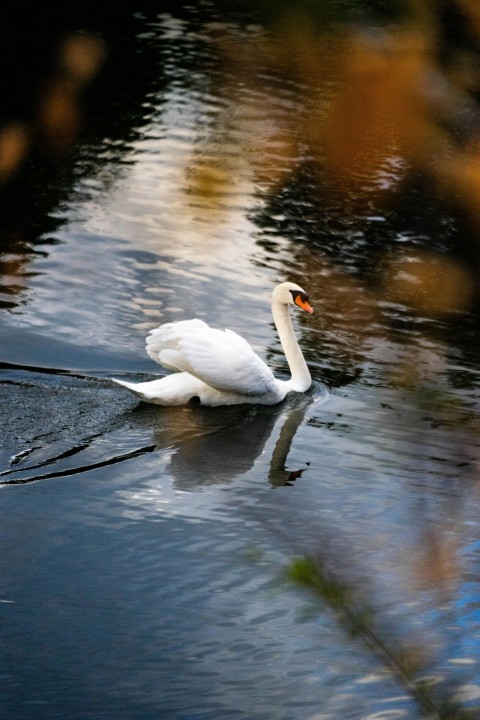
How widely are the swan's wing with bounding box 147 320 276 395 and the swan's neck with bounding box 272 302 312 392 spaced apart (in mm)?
503

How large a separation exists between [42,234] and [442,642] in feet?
27.8

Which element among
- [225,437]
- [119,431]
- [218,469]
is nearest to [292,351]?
[225,437]

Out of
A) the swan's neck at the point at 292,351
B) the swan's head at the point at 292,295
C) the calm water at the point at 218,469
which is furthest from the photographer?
the swan's head at the point at 292,295

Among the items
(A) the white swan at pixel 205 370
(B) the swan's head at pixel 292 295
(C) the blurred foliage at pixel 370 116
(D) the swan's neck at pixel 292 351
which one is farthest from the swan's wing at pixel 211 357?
(C) the blurred foliage at pixel 370 116

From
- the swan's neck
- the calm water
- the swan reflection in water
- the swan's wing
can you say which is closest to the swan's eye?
the swan's neck

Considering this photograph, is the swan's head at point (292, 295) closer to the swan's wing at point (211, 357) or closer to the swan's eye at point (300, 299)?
the swan's eye at point (300, 299)

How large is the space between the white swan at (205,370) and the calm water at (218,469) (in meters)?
0.14

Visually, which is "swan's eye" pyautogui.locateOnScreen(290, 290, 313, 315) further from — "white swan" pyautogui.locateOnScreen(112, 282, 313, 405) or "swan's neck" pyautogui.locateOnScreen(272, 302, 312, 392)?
"white swan" pyautogui.locateOnScreen(112, 282, 313, 405)

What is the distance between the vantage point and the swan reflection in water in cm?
841

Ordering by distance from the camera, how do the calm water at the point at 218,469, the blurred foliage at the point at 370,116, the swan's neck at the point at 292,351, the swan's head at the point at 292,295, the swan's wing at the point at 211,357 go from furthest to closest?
1. the swan's head at the point at 292,295
2. the swan's neck at the point at 292,351
3. the swan's wing at the point at 211,357
4. the calm water at the point at 218,469
5. the blurred foliage at the point at 370,116

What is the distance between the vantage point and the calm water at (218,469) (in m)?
5.62

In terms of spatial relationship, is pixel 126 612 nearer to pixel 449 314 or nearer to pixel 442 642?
pixel 442 642

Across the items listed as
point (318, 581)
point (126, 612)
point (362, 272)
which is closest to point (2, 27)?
point (362, 272)

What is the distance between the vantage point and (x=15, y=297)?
11695 mm
